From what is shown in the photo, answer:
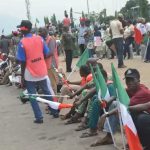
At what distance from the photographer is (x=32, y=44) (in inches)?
378

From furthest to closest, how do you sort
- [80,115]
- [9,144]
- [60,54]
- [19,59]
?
1. [60,54]
2. [19,59]
3. [80,115]
4. [9,144]

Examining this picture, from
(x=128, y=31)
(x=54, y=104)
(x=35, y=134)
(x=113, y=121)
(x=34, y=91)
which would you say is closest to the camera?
(x=113, y=121)

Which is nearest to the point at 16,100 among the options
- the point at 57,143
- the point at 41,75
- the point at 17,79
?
the point at 17,79

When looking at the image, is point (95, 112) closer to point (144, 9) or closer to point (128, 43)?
point (128, 43)

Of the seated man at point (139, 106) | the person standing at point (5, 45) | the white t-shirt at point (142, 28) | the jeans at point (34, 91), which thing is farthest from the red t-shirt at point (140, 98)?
the person standing at point (5, 45)

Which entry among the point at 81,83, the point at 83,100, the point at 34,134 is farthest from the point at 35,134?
the point at 81,83

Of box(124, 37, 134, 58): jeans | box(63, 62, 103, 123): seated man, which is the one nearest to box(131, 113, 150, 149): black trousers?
box(63, 62, 103, 123): seated man

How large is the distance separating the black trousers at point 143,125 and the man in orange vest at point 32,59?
3788 mm

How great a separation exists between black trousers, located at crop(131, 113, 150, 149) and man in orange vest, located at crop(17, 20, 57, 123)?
3.79 metres

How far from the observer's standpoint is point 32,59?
31.7ft

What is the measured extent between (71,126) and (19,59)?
1.66m

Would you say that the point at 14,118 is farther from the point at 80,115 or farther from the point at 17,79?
the point at 17,79

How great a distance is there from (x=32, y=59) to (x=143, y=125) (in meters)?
4.00

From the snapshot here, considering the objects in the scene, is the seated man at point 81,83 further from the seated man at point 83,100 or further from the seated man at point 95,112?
the seated man at point 95,112
